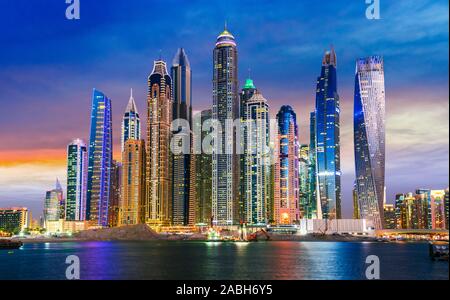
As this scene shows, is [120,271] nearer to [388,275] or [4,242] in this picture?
[388,275]

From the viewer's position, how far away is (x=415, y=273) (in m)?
62.3

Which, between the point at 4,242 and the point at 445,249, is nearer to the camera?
the point at 445,249
